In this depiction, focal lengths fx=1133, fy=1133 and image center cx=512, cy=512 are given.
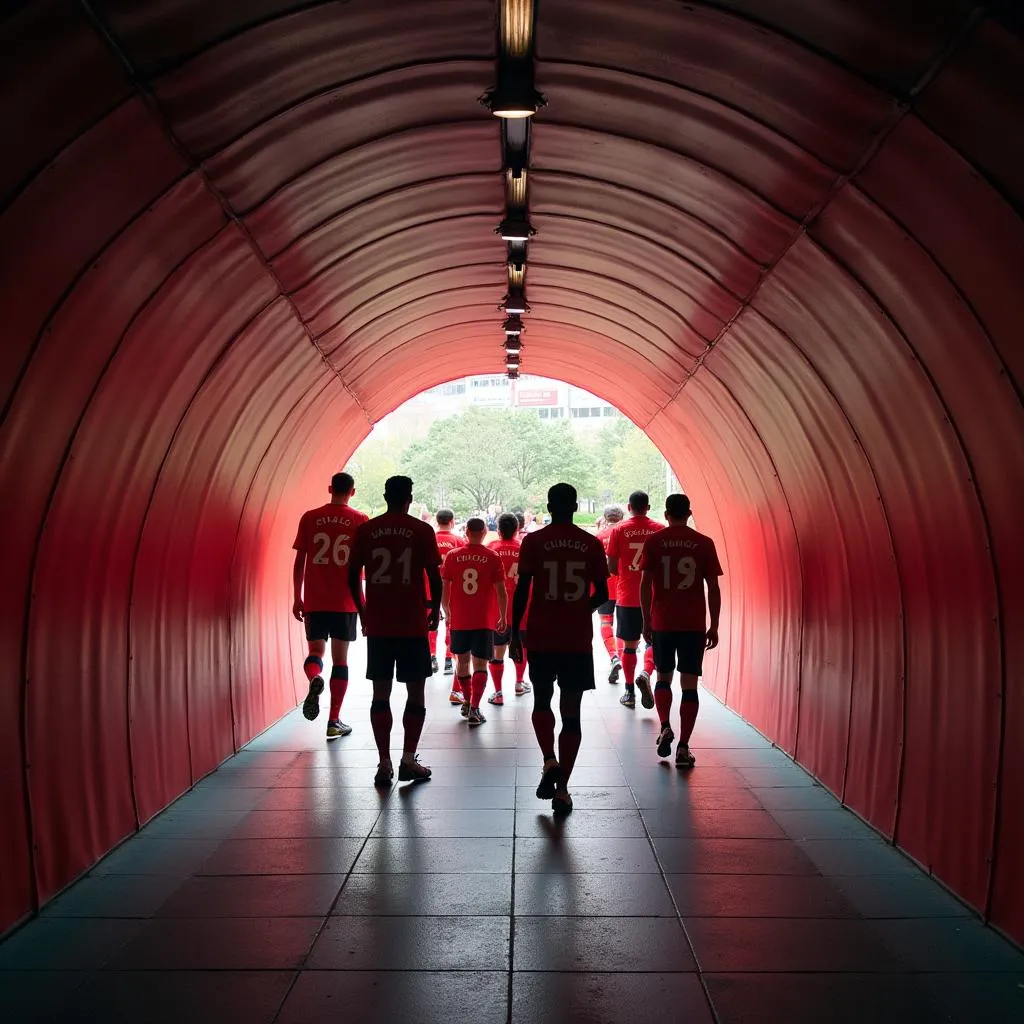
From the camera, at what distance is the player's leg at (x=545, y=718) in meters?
6.92

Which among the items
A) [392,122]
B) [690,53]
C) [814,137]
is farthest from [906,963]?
[392,122]

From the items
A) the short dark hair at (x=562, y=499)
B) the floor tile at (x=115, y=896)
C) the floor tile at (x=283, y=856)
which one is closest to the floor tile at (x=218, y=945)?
the floor tile at (x=115, y=896)

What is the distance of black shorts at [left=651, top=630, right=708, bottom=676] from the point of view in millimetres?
8203

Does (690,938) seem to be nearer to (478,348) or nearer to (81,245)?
(81,245)

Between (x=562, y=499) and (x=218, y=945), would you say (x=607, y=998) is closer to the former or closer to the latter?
(x=218, y=945)

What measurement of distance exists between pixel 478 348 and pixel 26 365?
9987 millimetres

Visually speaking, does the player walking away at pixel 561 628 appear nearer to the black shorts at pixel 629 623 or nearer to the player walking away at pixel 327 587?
the player walking away at pixel 327 587

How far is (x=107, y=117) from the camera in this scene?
4.07 metres

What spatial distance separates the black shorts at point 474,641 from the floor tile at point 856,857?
4592mm

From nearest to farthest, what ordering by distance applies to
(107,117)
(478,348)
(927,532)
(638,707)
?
1. (107,117)
2. (927,532)
3. (638,707)
4. (478,348)

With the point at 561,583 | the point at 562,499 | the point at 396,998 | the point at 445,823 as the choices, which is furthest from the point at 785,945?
the point at 562,499

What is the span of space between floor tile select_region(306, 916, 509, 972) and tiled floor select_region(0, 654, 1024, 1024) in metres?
0.01

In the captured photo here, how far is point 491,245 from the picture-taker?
927 cm

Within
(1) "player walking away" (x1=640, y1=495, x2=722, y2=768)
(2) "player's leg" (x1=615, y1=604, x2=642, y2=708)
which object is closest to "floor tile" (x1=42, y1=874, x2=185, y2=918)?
(1) "player walking away" (x1=640, y1=495, x2=722, y2=768)
